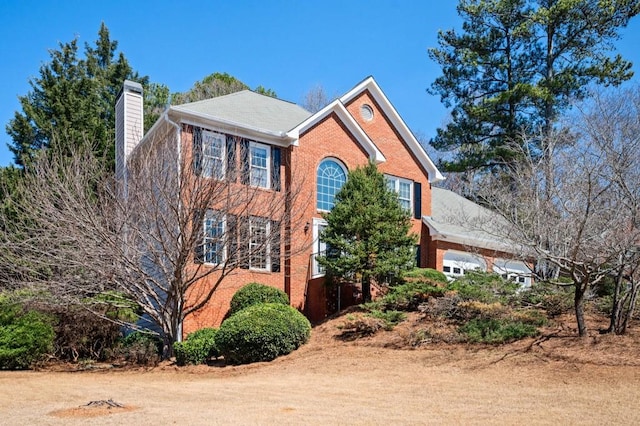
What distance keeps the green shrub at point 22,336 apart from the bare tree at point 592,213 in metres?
10.8

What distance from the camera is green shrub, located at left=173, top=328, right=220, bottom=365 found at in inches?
563

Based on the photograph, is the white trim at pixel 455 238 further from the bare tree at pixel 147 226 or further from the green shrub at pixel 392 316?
the bare tree at pixel 147 226

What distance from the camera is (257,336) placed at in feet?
45.5

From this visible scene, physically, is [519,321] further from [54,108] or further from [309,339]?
[54,108]

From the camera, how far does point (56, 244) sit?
14656 mm

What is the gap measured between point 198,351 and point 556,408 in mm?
8425

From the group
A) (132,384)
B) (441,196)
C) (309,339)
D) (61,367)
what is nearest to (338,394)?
(132,384)

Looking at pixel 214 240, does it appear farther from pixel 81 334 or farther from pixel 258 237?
pixel 81 334

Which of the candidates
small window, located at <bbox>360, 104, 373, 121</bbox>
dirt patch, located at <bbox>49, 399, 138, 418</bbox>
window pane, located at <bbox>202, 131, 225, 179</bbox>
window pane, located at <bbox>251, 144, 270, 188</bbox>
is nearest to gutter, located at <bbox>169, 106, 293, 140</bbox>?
window pane, located at <bbox>251, 144, 270, 188</bbox>

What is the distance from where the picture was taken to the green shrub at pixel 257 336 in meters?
13.9

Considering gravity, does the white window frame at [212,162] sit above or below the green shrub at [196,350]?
above

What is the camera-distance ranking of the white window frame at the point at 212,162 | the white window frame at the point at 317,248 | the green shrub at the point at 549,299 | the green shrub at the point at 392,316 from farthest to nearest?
the white window frame at the point at 317,248
the green shrub at the point at 392,316
the green shrub at the point at 549,299
the white window frame at the point at 212,162

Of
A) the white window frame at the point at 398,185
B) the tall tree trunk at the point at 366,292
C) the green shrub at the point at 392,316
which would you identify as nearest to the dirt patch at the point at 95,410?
the green shrub at the point at 392,316

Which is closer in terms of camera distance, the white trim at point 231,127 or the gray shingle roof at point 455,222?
the white trim at point 231,127
